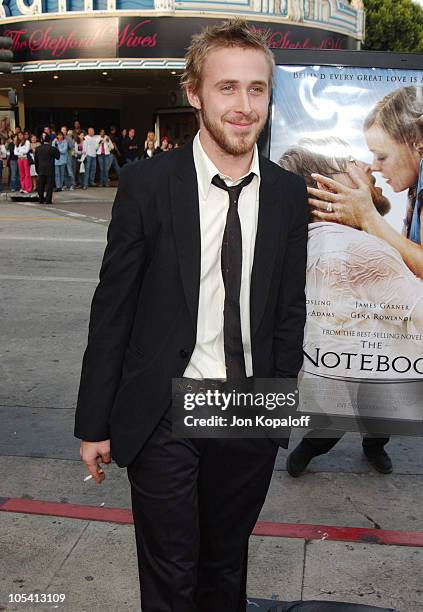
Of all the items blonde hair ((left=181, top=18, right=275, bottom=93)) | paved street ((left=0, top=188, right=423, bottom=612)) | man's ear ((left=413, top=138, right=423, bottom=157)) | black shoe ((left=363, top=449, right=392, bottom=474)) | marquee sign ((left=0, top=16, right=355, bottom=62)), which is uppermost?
marquee sign ((left=0, top=16, right=355, bottom=62))

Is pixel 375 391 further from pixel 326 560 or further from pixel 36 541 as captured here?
pixel 36 541

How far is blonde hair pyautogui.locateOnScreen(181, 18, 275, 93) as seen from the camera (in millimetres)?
2314

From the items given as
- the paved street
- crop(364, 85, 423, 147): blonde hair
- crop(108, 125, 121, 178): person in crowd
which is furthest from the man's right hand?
crop(108, 125, 121, 178): person in crowd

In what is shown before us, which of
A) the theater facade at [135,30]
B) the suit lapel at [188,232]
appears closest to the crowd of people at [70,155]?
the theater facade at [135,30]

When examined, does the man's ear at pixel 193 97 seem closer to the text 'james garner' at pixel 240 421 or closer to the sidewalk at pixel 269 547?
the text 'james garner' at pixel 240 421

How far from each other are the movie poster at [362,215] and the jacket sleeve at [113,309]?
131 centimetres

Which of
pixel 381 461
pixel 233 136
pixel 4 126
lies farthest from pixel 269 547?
pixel 4 126

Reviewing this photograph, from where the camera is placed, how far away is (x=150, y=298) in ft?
7.97

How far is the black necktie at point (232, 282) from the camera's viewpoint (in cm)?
239

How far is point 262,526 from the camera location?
381cm

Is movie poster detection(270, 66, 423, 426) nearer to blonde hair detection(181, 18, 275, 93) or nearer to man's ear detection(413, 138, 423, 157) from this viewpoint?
man's ear detection(413, 138, 423, 157)

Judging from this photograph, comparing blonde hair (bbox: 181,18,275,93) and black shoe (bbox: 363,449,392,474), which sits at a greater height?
blonde hair (bbox: 181,18,275,93)

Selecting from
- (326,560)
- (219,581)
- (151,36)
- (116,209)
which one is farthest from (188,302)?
(151,36)

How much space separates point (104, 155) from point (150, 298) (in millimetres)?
23323
